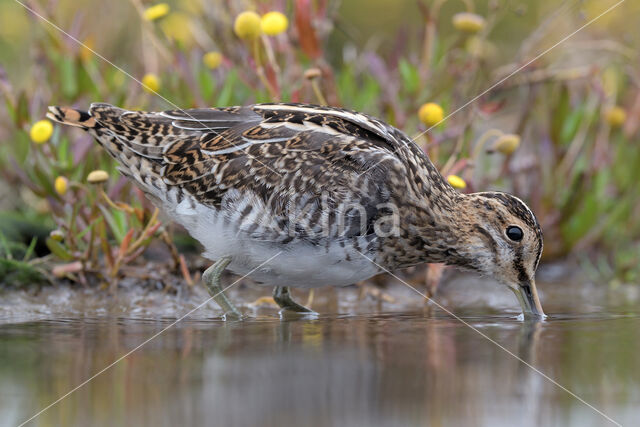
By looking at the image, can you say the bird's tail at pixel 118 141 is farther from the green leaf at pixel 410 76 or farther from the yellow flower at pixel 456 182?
the green leaf at pixel 410 76

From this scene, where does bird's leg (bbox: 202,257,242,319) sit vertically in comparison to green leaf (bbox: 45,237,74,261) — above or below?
below

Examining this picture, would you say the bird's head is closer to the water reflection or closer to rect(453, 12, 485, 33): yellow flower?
the water reflection

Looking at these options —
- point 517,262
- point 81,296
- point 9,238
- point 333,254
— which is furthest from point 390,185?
point 9,238

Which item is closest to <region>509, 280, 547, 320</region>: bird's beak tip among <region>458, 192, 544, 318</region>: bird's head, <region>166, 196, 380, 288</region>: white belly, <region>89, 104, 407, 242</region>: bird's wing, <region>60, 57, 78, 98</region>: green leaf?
<region>458, 192, 544, 318</region>: bird's head

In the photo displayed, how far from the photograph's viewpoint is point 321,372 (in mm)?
3176

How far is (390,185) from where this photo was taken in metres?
4.51

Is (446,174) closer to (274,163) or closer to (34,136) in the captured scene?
(274,163)

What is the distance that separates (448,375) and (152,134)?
7.79ft

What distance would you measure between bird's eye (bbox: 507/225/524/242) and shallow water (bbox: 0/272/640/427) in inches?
17.3

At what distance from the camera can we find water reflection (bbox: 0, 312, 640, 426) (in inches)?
104

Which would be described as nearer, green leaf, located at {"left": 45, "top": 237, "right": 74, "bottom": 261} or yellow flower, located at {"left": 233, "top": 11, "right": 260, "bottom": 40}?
green leaf, located at {"left": 45, "top": 237, "right": 74, "bottom": 261}

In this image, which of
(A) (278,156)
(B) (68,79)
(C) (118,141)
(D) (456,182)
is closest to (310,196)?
(A) (278,156)

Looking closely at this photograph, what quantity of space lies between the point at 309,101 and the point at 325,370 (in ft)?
10.4

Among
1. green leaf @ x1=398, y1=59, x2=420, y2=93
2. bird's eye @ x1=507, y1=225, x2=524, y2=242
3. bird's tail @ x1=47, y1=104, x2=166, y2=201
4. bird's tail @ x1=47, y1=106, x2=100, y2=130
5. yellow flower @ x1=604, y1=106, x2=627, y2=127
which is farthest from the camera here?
yellow flower @ x1=604, y1=106, x2=627, y2=127
